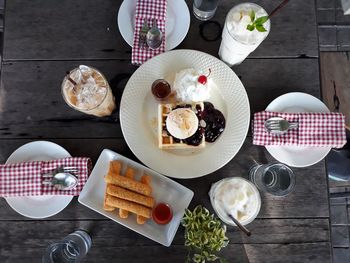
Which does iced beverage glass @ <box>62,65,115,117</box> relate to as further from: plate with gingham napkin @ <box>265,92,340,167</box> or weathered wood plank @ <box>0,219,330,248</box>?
plate with gingham napkin @ <box>265,92,340,167</box>

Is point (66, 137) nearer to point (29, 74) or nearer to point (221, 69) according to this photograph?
point (29, 74)

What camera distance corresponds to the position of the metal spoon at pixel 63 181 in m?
1.28

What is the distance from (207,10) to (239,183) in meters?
0.70

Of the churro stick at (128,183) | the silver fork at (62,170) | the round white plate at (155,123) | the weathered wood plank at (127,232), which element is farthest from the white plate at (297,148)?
the silver fork at (62,170)

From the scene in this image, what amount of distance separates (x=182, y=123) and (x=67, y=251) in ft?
2.09

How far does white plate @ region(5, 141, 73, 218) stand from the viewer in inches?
50.7

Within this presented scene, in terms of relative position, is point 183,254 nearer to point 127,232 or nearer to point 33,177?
point 127,232

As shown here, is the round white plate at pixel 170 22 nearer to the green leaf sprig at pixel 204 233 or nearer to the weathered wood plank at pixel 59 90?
the weathered wood plank at pixel 59 90

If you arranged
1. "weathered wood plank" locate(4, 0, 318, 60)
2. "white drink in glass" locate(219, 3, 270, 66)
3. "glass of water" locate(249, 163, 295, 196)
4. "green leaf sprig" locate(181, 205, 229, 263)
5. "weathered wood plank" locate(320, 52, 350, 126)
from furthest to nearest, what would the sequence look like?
1. "weathered wood plank" locate(320, 52, 350, 126)
2. "weathered wood plank" locate(4, 0, 318, 60)
3. "glass of water" locate(249, 163, 295, 196)
4. "white drink in glass" locate(219, 3, 270, 66)
5. "green leaf sprig" locate(181, 205, 229, 263)

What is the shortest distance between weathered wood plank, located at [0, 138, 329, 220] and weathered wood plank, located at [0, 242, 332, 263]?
12 centimetres

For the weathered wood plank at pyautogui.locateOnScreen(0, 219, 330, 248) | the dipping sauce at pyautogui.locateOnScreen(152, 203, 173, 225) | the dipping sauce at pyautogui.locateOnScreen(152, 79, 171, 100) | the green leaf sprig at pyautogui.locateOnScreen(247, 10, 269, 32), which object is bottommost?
the weathered wood plank at pyautogui.locateOnScreen(0, 219, 330, 248)

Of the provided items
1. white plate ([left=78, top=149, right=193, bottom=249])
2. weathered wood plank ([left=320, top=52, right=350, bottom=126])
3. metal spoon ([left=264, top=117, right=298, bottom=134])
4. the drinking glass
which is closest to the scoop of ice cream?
white plate ([left=78, top=149, right=193, bottom=249])

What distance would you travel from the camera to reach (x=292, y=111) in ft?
4.44

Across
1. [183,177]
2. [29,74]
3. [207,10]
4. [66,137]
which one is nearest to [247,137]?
[183,177]
